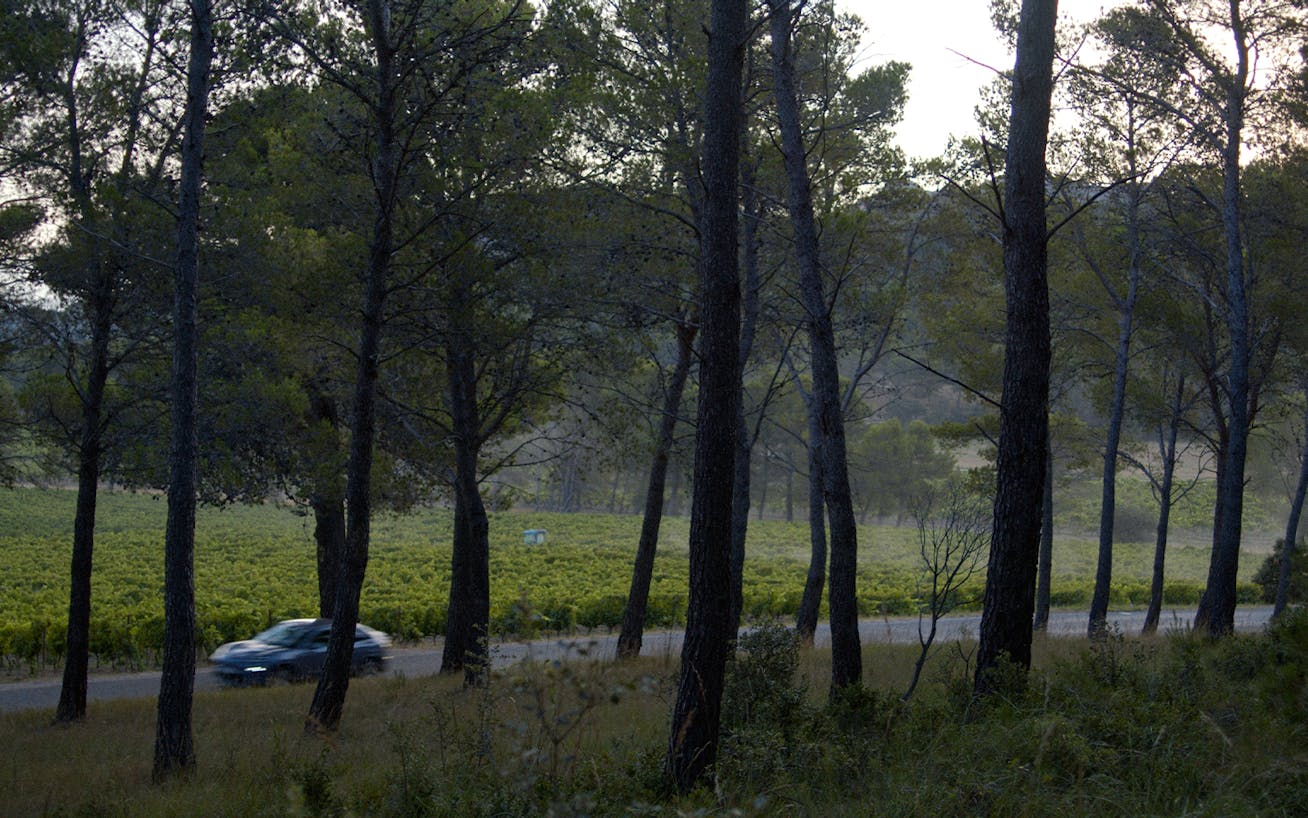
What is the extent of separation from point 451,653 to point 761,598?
15131 mm

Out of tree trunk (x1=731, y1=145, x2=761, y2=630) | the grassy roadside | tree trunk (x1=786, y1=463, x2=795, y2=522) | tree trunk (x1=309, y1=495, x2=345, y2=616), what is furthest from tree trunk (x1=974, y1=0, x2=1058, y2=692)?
tree trunk (x1=786, y1=463, x2=795, y2=522)

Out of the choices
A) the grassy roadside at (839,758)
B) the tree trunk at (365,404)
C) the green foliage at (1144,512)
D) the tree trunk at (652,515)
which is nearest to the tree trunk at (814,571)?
the tree trunk at (652,515)

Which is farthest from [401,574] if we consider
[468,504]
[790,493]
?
[790,493]

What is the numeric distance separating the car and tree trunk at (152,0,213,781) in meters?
8.14

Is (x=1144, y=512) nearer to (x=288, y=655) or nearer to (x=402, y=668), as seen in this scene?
(x=402, y=668)

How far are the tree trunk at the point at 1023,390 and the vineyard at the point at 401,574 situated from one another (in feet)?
2.87

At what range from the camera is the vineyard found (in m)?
20.5

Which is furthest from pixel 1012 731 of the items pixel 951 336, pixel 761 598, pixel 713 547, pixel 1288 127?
pixel 761 598

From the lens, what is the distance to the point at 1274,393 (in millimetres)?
18328

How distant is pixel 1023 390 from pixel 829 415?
88.0 inches

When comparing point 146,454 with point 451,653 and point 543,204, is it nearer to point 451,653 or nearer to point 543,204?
point 451,653

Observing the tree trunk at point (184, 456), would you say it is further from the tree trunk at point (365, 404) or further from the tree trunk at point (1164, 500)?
the tree trunk at point (1164, 500)

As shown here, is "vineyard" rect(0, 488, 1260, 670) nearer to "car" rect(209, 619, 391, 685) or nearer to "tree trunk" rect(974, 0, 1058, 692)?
"tree trunk" rect(974, 0, 1058, 692)

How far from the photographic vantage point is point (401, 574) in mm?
33125
